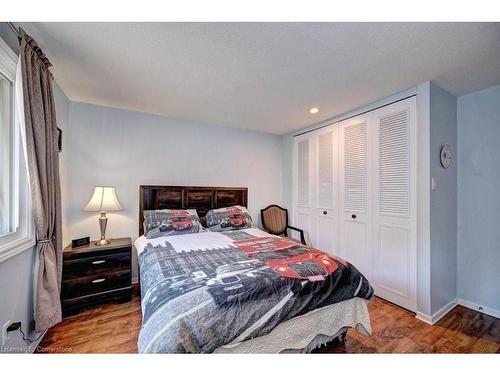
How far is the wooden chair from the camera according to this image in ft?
12.2

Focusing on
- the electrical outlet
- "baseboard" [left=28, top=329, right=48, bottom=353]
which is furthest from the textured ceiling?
"baseboard" [left=28, top=329, right=48, bottom=353]

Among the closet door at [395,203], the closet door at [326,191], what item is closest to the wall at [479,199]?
the closet door at [395,203]

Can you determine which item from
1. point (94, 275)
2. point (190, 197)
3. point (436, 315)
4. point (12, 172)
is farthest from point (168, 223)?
point (436, 315)

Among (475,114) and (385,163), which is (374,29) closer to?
(385,163)

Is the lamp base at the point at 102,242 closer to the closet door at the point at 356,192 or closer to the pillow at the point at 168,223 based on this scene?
the pillow at the point at 168,223

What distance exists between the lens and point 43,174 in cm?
155

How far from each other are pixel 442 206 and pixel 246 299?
230 centimetres

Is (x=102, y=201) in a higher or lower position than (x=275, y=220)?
higher

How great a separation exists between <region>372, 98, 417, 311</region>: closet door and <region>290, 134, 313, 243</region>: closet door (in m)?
1.07

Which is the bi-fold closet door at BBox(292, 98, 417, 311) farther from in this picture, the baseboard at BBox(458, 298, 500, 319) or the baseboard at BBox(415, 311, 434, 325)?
the baseboard at BBox(458, 298, 500, 319)

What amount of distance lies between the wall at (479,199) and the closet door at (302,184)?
176 cm

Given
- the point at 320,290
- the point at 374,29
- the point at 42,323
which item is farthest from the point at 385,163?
the point at 42,323

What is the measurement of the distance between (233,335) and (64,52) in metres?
2.33

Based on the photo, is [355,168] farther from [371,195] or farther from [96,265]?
[96,265]
